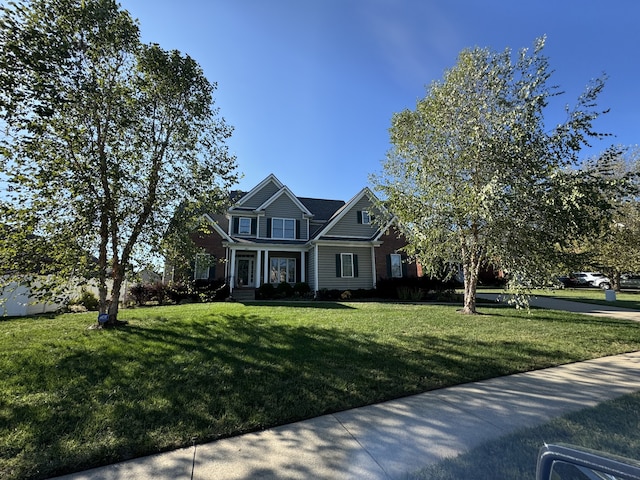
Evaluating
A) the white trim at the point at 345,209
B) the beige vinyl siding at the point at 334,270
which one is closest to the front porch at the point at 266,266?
the beige vinyl siding at the point at 334,270

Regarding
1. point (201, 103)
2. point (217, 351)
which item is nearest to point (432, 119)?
point (201, 103)

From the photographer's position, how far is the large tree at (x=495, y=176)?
8.78 meters

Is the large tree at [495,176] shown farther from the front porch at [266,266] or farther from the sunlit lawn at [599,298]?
the front porch at [266,266]

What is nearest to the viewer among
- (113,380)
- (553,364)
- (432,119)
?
(113,380)

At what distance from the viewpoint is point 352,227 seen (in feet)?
69.4

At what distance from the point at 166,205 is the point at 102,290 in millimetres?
2751

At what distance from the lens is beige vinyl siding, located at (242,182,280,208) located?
21688mm

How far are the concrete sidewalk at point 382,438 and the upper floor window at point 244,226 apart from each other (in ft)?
58.8

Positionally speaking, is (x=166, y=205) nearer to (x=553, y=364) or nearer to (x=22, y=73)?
(x=22, y=73)

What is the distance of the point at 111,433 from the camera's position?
10.5 ft

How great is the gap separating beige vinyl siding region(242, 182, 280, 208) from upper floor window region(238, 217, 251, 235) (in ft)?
3.60

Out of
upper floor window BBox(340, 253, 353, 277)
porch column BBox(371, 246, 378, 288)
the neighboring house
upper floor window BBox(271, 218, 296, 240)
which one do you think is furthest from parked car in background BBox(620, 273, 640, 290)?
upper floor window BBox(271, 218, 296, 240)

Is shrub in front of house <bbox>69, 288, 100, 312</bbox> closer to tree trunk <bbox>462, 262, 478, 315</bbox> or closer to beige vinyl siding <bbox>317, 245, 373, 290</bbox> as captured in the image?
beige vinyl siding <bbox>317, 245, 373, 290</bbox>

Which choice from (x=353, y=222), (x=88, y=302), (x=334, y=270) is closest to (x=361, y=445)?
(x=88, y=302)
